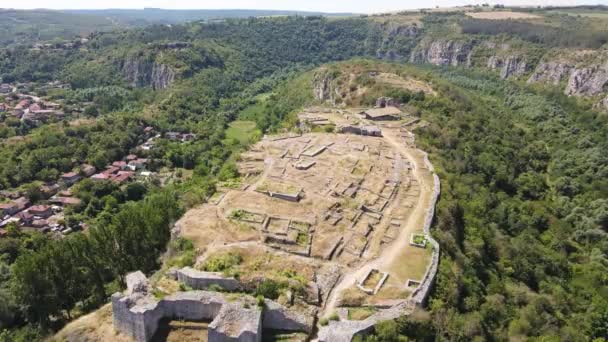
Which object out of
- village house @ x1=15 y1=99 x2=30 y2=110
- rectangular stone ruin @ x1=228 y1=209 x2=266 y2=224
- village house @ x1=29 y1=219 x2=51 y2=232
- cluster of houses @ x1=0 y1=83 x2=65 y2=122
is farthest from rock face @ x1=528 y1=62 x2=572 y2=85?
village house @ x1=15 y1=99 x2=30 y2=110

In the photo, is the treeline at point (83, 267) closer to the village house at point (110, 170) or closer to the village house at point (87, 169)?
the village house at point (110, 170)

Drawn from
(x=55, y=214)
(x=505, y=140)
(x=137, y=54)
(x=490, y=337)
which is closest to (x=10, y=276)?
(x=55, y=214)

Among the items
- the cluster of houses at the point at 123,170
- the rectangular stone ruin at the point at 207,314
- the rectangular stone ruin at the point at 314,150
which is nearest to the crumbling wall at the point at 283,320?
the rectangular stone ruin at the point at 207,314

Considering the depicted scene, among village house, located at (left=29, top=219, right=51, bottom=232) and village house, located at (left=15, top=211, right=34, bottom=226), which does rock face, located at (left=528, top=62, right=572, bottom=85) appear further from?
village house, located at (left=15, top=211, right=34, bottom=226)

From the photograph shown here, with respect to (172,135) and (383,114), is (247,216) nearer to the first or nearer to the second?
(383,114)

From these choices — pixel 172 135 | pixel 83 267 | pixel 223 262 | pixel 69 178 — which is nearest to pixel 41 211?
pixel 69 178
